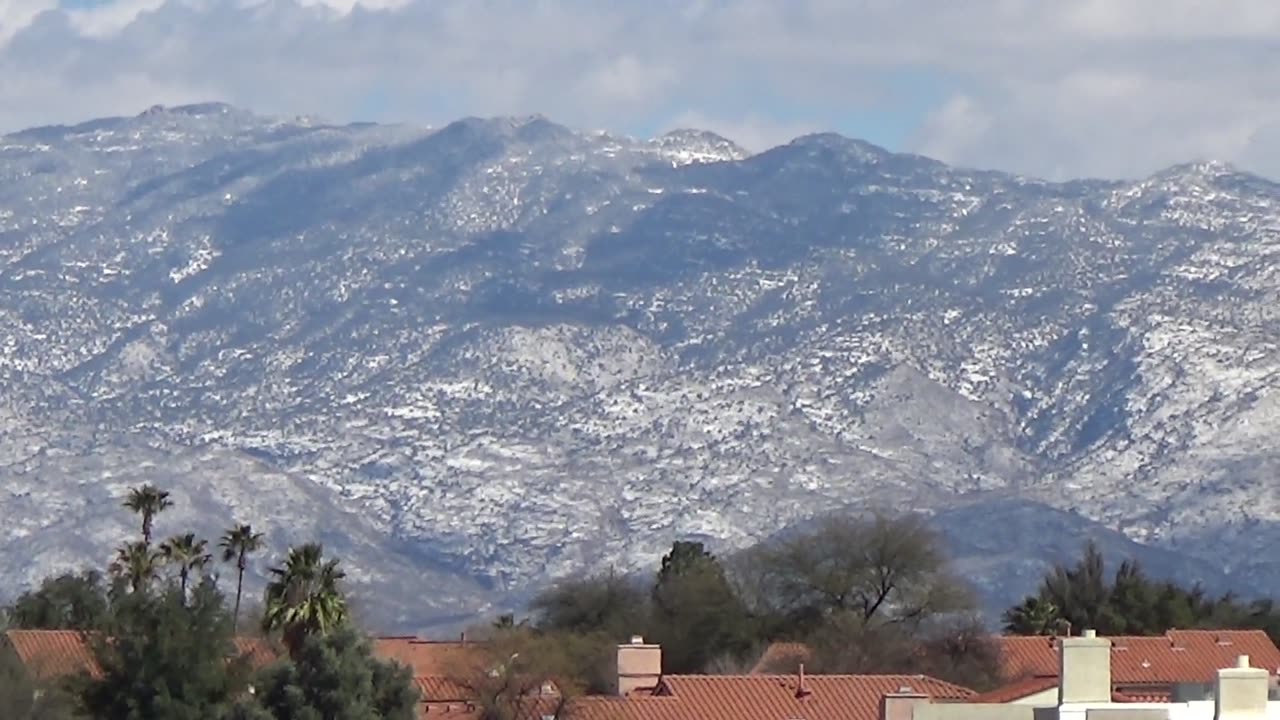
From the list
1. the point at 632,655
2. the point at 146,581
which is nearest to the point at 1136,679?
the point at 632,655

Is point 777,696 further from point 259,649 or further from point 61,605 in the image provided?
point 61,605

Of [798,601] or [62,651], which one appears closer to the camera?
[62,651]

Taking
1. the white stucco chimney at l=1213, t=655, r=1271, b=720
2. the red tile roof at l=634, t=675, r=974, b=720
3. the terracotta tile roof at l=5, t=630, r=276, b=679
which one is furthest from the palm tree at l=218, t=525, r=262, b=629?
the white stucco chimney at l=1213, t=655, r=1271, b=720

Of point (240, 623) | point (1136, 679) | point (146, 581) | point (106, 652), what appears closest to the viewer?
point (106, 652)

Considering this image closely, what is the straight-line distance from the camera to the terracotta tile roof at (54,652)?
90.1m

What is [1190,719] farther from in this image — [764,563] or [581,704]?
[764,563]

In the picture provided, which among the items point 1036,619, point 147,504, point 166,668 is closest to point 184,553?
point 147,504

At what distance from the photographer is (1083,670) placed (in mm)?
61812

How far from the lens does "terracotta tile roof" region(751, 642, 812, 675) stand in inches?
4830

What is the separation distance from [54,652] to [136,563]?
3194cm

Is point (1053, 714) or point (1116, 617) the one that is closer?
point (1053, 714)

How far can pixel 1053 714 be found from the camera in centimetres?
6016

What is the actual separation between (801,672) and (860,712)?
3745 mm

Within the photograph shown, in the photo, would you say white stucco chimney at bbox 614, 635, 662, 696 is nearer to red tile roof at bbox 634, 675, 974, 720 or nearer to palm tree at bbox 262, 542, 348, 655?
red tile roof at bbox 634, 675, 974, 720
